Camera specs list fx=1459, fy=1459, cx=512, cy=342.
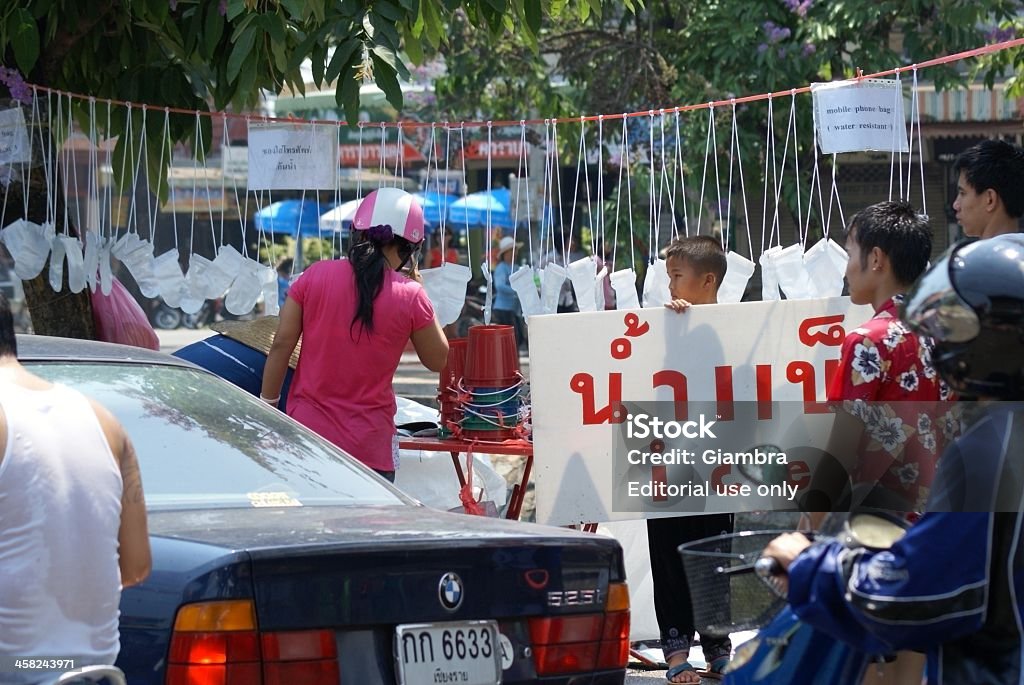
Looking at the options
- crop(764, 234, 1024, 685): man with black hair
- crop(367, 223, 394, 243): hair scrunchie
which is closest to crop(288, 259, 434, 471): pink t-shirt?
crop(367, 223, 394, 243): hair scrunchie

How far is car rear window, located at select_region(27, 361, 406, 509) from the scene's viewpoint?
376 cm

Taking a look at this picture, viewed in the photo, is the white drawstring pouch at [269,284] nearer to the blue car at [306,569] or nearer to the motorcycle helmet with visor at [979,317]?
the blue car at [306,569]

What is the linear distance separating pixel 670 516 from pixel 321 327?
143cm

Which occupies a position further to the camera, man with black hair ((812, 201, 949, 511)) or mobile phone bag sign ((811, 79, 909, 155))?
mobile phone bag sign ((811, 79, 909, 155))

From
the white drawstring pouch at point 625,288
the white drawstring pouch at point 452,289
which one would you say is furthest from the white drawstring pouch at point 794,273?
the white drawstring pouch at point 452,289

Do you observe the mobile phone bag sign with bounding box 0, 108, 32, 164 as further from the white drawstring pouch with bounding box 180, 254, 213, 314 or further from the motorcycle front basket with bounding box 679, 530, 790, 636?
the motorcycle front basket with bounding box 679, 530, 790, 636

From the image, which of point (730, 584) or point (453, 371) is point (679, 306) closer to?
point (453, 371)

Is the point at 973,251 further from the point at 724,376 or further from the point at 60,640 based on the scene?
the point at 724,376

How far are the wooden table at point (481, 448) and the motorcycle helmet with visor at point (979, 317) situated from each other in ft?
11.3

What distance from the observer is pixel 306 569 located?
126 inches

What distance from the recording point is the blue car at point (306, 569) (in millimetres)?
3119

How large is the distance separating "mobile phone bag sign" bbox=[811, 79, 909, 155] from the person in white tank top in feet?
12.5

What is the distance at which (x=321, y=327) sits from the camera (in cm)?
530

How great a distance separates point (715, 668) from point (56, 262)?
3575 mm
